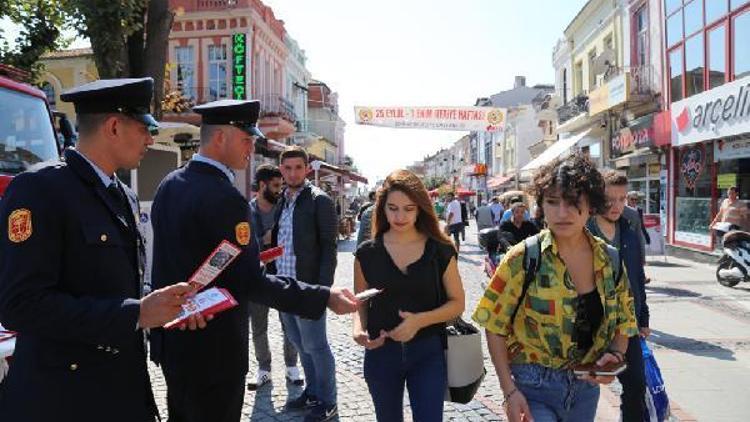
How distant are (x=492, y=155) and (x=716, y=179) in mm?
48456

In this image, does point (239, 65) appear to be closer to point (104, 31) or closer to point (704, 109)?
point (104, 31)

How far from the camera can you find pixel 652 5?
18594mm

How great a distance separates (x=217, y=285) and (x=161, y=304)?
68cm

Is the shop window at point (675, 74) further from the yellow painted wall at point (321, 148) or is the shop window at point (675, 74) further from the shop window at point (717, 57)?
the yellow painted wall at point (321, 148)

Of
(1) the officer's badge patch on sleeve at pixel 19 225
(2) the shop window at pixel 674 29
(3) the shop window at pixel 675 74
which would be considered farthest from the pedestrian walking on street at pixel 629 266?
(2) the shop window at pixel 674 29

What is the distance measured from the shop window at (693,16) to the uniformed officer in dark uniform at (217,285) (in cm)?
1634

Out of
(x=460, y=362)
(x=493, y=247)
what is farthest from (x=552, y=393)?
(x=493, y=247)

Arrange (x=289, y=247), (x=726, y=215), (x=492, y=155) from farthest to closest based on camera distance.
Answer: (x=492, y=155) → (x=726, y=215) → (x=289, y=247)

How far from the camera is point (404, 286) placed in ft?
10.5

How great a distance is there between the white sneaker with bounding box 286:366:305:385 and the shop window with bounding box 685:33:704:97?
47.3 feet

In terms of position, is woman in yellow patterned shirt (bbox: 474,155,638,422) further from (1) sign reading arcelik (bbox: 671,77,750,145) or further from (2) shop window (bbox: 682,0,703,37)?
(2) shop window (bbox: 682,0,703,37)

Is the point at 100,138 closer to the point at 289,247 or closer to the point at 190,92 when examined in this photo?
the point at 289,247

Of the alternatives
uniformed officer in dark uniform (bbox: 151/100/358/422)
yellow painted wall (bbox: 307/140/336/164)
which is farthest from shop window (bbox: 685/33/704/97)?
yellow painted wall (bbox: 307/140/336/164)

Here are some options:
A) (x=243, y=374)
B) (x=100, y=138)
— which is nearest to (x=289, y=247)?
(x=243, y=374)
